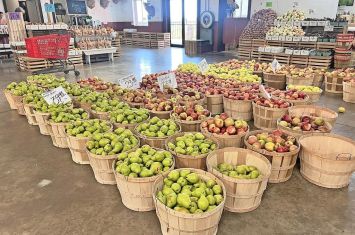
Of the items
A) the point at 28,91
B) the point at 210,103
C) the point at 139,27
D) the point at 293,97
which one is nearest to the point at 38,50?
the point at 28,91

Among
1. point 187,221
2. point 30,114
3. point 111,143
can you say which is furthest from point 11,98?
point 187,221

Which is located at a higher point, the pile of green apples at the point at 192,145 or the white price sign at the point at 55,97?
the white price sign at the point at 55,97

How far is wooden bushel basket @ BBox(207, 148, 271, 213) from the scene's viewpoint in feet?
7.19

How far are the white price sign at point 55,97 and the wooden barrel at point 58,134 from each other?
47cm

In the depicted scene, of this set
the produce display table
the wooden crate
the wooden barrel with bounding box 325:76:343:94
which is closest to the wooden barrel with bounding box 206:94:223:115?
the wooden barrel with bounding box 325:76:343:94

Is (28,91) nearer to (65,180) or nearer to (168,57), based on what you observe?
(65,180)

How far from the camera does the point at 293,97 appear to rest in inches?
158

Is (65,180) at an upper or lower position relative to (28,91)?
lower

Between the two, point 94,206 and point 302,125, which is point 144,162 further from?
point 302,125

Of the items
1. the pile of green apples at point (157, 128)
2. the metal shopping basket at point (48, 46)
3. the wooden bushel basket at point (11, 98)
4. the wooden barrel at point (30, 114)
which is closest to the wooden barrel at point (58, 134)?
the wooden barrel at point (30, 114)

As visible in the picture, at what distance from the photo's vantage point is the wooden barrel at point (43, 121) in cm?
362

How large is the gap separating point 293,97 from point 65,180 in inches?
126

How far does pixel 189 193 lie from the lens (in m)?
2.00

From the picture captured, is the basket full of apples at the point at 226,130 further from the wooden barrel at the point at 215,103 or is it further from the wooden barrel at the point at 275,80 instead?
the wooden barrel at the point at 275,80
